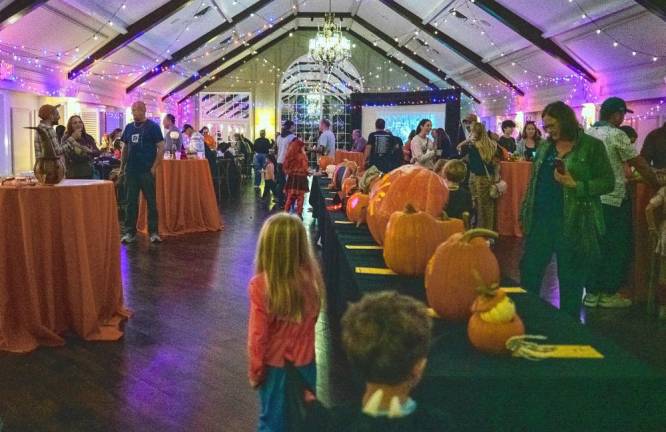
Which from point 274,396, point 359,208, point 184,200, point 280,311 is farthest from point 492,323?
point 184,200

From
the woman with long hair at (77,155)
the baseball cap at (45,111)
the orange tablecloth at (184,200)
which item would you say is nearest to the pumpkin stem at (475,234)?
the baseball cap at (45,111)

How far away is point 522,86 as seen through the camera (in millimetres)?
15891

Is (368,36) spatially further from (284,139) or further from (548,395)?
(548,395)

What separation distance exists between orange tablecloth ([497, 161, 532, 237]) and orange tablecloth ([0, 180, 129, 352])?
5541 millimetres

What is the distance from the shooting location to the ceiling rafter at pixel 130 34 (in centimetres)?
1306

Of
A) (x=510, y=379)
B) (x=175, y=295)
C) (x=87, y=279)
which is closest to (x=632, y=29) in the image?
(x=175, y=295)

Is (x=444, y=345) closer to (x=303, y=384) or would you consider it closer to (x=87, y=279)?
(x=303, y=384)

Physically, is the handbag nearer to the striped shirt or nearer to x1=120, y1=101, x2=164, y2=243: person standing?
the striped shirt

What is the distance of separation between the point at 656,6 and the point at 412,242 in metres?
7.58

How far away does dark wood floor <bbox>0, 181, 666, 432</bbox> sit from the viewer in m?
2.66

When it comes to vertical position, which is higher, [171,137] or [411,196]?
[171,137]

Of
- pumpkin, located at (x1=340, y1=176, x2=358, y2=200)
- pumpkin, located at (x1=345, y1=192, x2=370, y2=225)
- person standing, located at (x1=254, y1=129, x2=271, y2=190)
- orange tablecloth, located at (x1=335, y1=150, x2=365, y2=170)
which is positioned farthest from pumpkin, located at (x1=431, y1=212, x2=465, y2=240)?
person standing, located at (x1=254, y1=129, x2=271, y2=190)

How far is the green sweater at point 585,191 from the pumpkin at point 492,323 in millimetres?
1364

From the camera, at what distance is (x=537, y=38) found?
40.7ft
